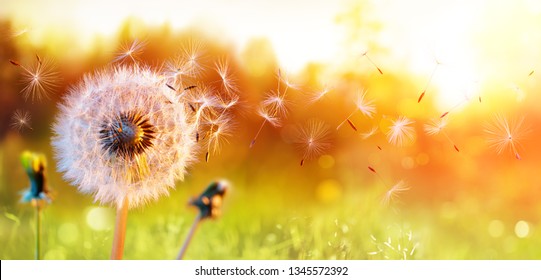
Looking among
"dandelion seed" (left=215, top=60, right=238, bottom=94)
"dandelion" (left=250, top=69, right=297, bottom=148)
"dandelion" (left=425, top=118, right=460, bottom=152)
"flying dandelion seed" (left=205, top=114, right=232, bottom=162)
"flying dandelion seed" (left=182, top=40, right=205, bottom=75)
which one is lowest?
"dandelion" (left=425, top=118, right=460, bottom=152)

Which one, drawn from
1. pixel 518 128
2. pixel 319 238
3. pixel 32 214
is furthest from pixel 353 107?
pixel 32 214

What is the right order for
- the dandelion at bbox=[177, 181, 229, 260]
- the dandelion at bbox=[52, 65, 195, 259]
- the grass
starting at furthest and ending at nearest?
the grass
the dandelion at bbox=[52, 65, 195, 259]
the dandelion at bbox=[177, 181, 229, 260]

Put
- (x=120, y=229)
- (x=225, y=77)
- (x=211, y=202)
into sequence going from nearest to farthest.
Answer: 1. (x=211, y=202)
2. (x=120, y=229)
3. (x=225, y=77)

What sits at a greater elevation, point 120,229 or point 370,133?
point 370,133

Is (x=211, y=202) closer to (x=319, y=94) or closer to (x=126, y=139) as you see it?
(x=126, y=139)

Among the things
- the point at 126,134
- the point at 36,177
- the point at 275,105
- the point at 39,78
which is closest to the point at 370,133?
the point at 275,105

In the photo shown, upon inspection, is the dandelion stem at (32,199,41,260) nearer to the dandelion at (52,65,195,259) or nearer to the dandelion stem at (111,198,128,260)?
the dandelion at (52,65,195,259)

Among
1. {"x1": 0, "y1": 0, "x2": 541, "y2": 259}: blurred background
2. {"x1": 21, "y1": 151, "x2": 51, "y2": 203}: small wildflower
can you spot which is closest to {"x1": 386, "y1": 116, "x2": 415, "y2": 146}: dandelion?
{"x1": 0, "y1": 0, "x2": 541, "y2": 259}: blurred background
